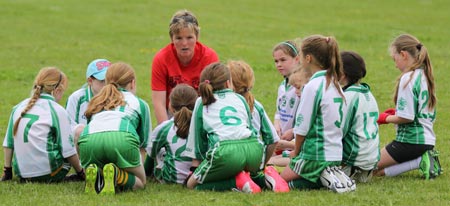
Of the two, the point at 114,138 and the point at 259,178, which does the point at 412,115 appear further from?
the point at 114,138

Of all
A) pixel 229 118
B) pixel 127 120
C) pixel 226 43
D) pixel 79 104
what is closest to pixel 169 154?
pixel 127 120

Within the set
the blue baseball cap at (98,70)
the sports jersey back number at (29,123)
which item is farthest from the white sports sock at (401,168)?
the sports jersey back number at (29,123)

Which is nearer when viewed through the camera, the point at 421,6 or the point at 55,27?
the point at 55,27

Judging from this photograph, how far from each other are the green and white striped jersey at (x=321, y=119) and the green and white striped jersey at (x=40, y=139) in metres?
2.19

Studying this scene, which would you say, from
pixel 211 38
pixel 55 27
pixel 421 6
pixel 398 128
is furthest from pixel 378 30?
pixel 398 128

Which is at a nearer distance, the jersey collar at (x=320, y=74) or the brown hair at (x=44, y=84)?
the jersey collar at (x=320, y=74)

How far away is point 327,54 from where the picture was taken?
7.12 metres

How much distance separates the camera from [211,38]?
21.2 metres

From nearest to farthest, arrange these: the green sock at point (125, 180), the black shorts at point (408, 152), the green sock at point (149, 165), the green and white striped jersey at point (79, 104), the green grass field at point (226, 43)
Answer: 1. the green grass field at point (226, 43)
2. the green sock at point (125, 180)
3. the black shorts at point (408, 152)
4. the green sock at point (149, 165)
5. the green and white striped jersey at point (79, 104)

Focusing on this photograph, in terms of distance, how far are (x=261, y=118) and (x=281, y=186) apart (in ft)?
2.41

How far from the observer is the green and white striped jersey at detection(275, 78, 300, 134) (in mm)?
8844

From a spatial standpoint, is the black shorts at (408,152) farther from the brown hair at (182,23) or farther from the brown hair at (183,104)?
the brown hair at (182,23)

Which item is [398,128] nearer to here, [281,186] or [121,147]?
[281,186]

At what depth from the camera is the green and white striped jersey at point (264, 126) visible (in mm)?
7520
